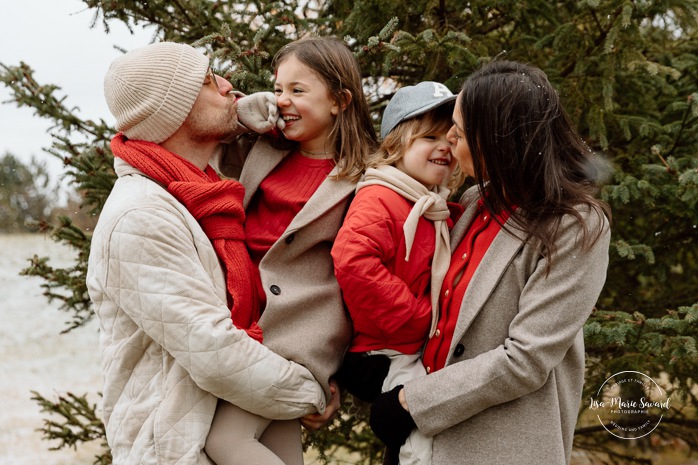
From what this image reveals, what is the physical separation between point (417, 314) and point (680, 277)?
3.43 m

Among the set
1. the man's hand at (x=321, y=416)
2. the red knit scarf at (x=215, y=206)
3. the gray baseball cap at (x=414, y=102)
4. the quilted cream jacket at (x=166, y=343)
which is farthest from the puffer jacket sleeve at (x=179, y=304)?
the gray baseball cap at (x=414, y=102)

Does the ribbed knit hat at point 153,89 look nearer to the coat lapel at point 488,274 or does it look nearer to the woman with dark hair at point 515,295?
the woman with dark hair at point 515,295

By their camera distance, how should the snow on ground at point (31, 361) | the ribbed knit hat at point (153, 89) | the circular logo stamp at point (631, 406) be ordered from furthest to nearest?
1. the snow on ground at point (31, 361)
2. the circular logo stamp at point (631, 406)
3. the ribbed knit hat at point (153, 89)

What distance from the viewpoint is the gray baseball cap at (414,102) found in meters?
2.74

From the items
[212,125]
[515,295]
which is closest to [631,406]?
[515,295]

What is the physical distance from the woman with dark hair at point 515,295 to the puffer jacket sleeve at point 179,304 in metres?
0.50

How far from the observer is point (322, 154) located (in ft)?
9.80

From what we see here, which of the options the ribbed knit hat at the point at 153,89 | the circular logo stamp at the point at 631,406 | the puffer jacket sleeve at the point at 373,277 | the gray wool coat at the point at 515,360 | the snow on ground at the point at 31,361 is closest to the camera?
the gray wool coat at the point at 515,360

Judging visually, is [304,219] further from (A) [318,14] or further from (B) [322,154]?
(A) [318,14]

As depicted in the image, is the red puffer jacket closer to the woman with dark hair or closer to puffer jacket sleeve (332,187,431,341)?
puffer jacket sleeve (332,187,431,341)

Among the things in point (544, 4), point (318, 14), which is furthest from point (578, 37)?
point (318, 14)

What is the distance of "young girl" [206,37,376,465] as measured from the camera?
2582mm

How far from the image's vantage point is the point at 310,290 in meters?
2.64

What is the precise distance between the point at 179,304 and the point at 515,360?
1.11 meters
